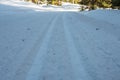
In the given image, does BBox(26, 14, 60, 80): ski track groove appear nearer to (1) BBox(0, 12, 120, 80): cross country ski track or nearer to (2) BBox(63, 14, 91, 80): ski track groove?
(1) BBox(0, 12, 120, 80): cross country ski track

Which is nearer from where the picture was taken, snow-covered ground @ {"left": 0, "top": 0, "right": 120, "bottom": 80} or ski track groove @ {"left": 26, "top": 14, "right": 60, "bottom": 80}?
ski track groove @ {"left": 26, "top": 14, "right": 60, "bottom": 80}

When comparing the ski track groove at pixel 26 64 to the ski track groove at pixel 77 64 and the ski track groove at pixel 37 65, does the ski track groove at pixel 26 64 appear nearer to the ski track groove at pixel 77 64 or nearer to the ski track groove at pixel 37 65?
the ski track groove at pixel 37 65

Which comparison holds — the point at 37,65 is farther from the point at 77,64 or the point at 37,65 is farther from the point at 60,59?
the point at 77,64

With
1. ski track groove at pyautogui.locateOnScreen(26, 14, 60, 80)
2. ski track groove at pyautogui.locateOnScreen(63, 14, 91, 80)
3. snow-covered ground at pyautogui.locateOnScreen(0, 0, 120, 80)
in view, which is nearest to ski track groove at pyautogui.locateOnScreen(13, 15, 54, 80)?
snow-covered ground at pyautogui.locateOnScreen(0, 0, 120, 80)

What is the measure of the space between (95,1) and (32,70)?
101 feet

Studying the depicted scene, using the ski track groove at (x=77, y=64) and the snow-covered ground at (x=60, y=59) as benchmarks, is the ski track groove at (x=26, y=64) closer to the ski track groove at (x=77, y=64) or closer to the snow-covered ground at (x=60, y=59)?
the snow-covered ground at (x=60, y=59)

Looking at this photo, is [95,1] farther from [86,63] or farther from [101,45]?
[86,63]

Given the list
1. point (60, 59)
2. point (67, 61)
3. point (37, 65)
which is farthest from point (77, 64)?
point (37, 65)

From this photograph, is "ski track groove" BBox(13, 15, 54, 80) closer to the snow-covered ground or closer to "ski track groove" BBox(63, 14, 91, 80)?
the snow-covered ground

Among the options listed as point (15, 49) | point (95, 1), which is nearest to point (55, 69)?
point (15, 49)

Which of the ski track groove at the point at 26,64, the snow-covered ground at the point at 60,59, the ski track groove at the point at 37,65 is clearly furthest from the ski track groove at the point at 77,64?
the ski track groove at the point at 26,64

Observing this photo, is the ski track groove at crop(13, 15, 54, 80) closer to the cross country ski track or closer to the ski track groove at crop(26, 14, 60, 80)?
the cross country ski track

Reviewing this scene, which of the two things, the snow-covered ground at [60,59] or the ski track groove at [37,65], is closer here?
the ski track groove at [37,65]

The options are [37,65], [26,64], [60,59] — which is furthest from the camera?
[60,59]
